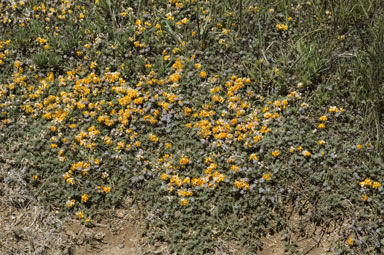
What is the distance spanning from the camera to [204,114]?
204 inches

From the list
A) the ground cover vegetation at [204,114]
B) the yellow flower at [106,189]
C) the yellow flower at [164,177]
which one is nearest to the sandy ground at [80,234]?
the ground cover vegetation at [204,114]

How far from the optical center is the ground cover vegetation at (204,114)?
465 centimetres

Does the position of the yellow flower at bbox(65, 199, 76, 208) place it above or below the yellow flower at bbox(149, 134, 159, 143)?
below

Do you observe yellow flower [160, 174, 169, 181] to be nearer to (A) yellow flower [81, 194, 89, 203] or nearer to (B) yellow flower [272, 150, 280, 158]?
(A) yellow flower [81, 194, 89, 203]

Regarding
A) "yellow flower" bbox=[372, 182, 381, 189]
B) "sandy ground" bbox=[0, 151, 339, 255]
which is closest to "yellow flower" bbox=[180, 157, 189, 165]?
"sandy ground" bbox=[0, 151, 339, 255]

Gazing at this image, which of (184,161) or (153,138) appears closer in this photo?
(184,161)

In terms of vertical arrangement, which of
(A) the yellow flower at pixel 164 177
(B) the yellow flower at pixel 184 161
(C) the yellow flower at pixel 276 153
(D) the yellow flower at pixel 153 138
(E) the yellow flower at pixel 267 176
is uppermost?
(D) the yellow flower at pixel 153 138

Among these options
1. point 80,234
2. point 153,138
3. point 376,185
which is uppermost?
point 153,138

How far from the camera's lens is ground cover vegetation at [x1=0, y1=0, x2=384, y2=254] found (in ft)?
15.3

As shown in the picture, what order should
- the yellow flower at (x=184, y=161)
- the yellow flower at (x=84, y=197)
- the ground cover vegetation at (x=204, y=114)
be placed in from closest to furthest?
the ground cover vegetation at (x=204, y=114)
the yellow flower at (x=84, y=197)
the yellow flower at (x=184, y=161)

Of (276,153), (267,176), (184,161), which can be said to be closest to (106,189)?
(184,161)

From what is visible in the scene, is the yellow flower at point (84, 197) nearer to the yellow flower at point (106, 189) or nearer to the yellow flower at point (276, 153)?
the yellow flower at point (106, 189)

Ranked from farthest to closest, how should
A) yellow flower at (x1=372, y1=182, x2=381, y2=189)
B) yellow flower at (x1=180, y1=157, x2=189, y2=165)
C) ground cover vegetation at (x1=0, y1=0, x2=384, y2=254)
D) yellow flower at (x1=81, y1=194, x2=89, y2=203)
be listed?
yellow flower at (x1=180, y1=157, x2=189, y2=165) < yellow flower at (x1=81, y1=194, x2=89, y2=203) < ground cover vegetation at (x1=0, y1=0, x2=384, y2=254) < yellow flower at (x1=372, y1=182, x2=381, y2=189)

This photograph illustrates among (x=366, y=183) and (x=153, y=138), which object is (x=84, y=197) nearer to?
(x=153, y=138)
